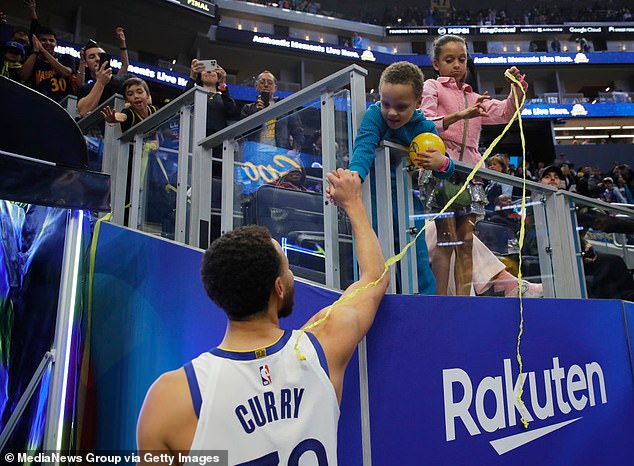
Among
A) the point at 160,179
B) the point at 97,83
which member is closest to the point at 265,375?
the point at 160,179

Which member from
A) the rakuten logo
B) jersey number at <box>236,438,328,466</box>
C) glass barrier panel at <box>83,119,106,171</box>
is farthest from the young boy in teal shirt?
glass barrier panel at <box>83,119,106,171</box>

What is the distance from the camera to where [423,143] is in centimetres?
223

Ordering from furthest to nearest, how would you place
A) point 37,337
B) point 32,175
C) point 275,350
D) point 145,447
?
point 37,337, point 32,175, point 275,350, point 145,447

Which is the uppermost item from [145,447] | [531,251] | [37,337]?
[531,251]

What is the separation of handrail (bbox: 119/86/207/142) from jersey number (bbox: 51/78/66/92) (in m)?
1.77

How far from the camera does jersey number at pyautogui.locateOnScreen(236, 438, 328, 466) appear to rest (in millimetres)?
1320

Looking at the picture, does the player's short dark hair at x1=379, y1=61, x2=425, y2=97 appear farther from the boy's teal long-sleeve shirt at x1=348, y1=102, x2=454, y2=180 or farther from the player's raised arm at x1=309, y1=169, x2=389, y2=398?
the player's raised arm at x1=309, y1=169, x2=389, y2=398

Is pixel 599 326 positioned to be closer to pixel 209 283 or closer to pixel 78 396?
pixel 209 283

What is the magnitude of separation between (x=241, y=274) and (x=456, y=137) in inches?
73.0

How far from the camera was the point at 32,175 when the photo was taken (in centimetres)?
220

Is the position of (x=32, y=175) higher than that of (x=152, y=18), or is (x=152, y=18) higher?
(x=152, y=18)

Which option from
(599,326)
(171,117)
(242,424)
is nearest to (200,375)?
(242,424)

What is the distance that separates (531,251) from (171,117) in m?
2.46

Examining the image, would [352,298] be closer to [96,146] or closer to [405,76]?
[405,76]
